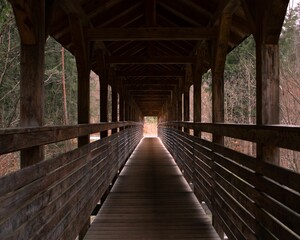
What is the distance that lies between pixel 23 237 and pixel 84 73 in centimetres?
387

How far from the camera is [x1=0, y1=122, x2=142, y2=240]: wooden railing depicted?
5.81 feet

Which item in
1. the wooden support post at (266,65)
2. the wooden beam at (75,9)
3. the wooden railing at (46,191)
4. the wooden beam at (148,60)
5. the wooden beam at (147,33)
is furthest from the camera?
the wooden beam at (148,60)

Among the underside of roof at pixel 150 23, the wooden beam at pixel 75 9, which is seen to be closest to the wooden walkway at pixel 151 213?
the underside of roof at pixel 150 23

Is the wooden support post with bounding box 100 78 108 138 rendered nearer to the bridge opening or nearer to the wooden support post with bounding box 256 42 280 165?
the wooden support post with bounding box 256 42 280 165

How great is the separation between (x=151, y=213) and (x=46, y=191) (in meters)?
2.89

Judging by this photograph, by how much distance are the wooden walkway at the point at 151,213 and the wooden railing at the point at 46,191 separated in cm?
55

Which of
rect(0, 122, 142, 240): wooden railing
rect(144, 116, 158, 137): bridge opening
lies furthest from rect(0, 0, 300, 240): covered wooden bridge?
rect(144, 116, 158, 137): bridge opening

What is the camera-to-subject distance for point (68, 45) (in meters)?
7.00

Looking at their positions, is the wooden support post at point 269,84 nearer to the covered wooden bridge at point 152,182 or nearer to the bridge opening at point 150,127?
the covered wooden bridge at point 152,182

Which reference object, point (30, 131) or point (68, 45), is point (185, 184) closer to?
point (68, 45)

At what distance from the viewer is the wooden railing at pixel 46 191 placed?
1.77 metres

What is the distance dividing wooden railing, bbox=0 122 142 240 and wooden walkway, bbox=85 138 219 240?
553 mm

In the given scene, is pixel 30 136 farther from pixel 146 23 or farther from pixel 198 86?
pixel 198 86

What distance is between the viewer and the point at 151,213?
5.03m
